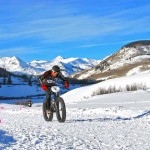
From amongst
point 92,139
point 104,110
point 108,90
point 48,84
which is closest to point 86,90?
point 108,90

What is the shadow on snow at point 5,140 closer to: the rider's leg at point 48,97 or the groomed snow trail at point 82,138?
the groomed snow trail at point 82,138

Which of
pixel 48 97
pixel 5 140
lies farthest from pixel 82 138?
pixel 48 97

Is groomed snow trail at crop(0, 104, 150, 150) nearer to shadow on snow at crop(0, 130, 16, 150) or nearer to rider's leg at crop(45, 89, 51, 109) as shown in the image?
shadow on snow at crop(0, 130, 16, 150)

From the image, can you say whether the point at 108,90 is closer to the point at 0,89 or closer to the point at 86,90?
the point at 86,90

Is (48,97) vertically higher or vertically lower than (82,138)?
higher

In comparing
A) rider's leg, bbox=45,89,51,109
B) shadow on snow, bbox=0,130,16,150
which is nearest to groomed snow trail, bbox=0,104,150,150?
shadow on snow, bbox=0,130,16,150

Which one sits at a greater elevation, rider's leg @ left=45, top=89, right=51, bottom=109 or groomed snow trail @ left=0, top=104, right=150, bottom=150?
rider's leg @ left=45, top=89, right=51, bottom=109

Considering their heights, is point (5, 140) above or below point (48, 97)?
below

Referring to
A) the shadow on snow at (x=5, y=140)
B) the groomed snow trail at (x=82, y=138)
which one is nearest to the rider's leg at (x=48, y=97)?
the groomed snow trail at (x=82, y=138)

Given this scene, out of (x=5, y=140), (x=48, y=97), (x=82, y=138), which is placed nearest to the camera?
(x=5, y=140)

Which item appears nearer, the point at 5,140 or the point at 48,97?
the point at 5,140

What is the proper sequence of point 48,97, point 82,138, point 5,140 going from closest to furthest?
point 5,140, point 82,138, point 48,97

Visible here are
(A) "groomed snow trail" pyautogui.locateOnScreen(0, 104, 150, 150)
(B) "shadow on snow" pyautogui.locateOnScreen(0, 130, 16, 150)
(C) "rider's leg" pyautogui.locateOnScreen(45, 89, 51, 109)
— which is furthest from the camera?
(C) "rider's leg" pyautogui.locateOnScreen(45, 89, 51, 109)

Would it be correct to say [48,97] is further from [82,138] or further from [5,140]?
[5,140]
